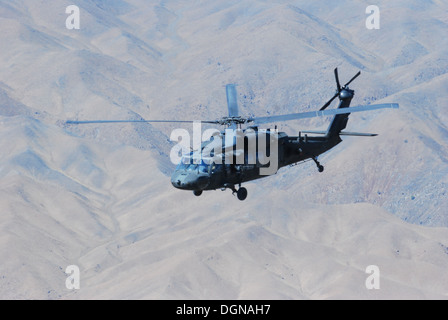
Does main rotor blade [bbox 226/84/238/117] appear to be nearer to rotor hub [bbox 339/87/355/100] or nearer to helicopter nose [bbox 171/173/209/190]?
helicopter nose [bbox 171/173/209/190]

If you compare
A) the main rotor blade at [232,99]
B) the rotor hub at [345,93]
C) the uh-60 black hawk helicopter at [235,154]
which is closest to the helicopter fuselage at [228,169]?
the uh-60 black hawk helicopter at [235,154]

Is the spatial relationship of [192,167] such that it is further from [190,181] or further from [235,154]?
[235,154]

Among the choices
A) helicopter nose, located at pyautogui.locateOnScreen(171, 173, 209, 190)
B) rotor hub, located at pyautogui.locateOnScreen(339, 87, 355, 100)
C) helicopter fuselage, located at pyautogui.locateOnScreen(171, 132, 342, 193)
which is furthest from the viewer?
rotor hub, located at pyautogui.locateOnScreen(339, 87, 355, 100)

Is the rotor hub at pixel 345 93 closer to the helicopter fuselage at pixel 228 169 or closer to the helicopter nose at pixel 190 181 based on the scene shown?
the helicopter fuselage at pixel 228 169

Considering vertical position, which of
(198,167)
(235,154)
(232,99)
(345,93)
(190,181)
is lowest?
(190,181)

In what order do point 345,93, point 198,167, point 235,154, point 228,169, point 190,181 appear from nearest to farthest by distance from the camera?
point 190,181 < point 198,167 < point 228,169 < point 235,154 < point 345,93

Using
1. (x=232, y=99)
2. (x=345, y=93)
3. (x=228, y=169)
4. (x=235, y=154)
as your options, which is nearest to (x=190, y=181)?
(x=228, y=169)

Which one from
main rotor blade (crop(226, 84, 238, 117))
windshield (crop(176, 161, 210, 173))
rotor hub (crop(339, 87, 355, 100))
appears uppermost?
rotor hub (crop(339, 87, 355, 100))

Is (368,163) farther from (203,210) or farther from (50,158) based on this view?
(50,158)

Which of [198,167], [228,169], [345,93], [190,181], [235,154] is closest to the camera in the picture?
[190,181]

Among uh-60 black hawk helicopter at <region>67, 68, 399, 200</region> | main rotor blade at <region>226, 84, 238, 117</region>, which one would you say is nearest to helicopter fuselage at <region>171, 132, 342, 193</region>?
uh-60 black hawk helicopter at <region>67, 68, 399, 200</region>
